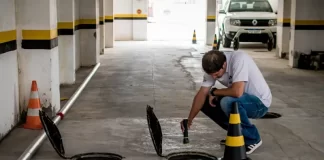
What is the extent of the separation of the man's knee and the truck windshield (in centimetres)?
1449

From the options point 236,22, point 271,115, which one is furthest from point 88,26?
point 236,22

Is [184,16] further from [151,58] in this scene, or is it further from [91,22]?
[91,22]

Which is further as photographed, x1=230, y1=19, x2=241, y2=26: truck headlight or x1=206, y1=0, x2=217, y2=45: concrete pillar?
x1=206, y1=0, x2=217, y2=45: concrete pillar

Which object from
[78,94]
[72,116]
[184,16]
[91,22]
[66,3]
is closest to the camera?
[72,116]

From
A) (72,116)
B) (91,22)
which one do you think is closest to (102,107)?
(72,116)

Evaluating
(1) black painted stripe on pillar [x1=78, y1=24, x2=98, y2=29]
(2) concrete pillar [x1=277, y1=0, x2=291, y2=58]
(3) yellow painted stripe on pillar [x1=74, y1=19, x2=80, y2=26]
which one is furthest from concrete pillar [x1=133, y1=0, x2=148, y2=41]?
(3) yellow painted stripe on pillar [x1=74, y1=19, x2=80, y2=26]

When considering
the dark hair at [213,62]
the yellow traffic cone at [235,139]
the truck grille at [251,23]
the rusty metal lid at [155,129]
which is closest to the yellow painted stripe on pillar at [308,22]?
the truck grille at [251,23]

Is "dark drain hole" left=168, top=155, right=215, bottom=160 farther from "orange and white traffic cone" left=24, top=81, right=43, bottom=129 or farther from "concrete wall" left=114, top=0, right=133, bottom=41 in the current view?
"concrete wall" left=114, top=0, right=133, bottom=41

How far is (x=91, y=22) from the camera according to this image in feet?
42.0

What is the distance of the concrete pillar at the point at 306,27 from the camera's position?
1267cm

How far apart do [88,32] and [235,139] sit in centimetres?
888

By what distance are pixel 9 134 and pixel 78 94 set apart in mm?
2614

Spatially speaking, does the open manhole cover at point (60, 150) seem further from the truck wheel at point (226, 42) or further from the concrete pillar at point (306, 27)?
the truck wheel at point (226, 42)

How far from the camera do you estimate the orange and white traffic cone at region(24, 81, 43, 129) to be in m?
6.62
